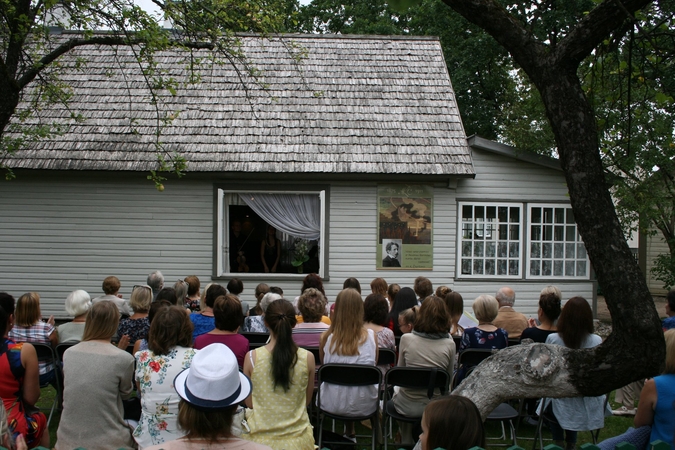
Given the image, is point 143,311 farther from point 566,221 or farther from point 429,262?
point 566,221

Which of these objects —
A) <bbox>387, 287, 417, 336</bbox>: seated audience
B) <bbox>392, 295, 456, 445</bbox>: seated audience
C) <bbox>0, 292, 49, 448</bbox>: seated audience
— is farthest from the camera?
<bbox>387, 287, 417, 336</bbox>: seated audience

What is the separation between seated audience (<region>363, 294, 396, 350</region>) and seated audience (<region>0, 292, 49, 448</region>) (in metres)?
3.13

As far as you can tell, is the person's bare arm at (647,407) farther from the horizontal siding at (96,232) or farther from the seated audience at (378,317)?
the horizontal siding at (96,232)

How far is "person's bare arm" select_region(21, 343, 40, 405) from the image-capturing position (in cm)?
419

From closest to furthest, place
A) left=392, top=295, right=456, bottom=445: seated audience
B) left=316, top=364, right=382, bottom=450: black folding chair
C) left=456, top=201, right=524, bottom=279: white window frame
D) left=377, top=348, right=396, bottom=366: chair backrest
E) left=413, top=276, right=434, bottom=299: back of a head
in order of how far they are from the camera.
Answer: left=316, top=364, right=382, bottom=450: black folding chair → left=392, top=295, right=456, bottom=445: seated audience → left=377, top=348, right=396, bottom=366: chair backrest → left=413, top=276, right=434, bottom=299: back of a head → left=456, top=201, right=524, bottom=279: white window frame

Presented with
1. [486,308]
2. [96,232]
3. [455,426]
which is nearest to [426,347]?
[486,308]

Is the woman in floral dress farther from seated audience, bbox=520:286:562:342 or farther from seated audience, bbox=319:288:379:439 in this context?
seated audience, bbox=520:286:562:342

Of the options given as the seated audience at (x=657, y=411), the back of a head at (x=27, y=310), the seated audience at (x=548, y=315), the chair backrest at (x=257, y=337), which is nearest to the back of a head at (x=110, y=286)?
the back of a head at (x=27, y=310)

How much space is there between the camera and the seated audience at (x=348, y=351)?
5.45 m

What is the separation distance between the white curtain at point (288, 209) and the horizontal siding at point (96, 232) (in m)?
0.96

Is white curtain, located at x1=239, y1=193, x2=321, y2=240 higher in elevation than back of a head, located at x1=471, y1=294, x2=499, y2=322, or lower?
higher

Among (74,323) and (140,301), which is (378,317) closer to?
(140,301)

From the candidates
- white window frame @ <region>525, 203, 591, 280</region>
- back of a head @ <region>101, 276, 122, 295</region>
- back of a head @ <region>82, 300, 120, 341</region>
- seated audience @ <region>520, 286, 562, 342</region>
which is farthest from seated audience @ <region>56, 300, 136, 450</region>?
white window frame @ <region>525, 203, 591, 280</region>

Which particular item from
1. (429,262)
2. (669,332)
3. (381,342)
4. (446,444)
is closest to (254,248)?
(429,262)
